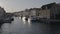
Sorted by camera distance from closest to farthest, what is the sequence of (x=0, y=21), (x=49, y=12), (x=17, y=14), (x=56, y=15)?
(x=0, y=21) < (x=56, y=15) < (x=49, y=12) < (x=17, y=14)

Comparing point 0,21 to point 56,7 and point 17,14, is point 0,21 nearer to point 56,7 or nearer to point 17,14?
point 56,7

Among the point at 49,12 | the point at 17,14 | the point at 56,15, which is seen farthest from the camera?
the point at 17,14

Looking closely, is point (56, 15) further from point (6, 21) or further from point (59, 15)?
point (6, 21)

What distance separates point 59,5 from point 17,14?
4472 cm

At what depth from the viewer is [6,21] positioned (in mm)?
33281

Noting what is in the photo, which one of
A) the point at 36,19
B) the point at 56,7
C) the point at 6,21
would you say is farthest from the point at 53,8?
the point at 6,21

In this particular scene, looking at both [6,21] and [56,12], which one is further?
[56,12]

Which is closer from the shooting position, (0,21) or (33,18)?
(0,21)

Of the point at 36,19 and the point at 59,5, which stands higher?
the point at 59,5

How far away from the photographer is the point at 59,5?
40969 millimetres

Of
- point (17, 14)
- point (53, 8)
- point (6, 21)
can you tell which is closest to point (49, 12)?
point (53, 8)

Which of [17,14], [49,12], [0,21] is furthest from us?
[17,14]

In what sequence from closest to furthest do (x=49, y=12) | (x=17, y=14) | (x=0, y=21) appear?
(x=0, y=21)
(x=49, y=12)
(x=17, y=14)

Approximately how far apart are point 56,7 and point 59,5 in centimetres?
219
